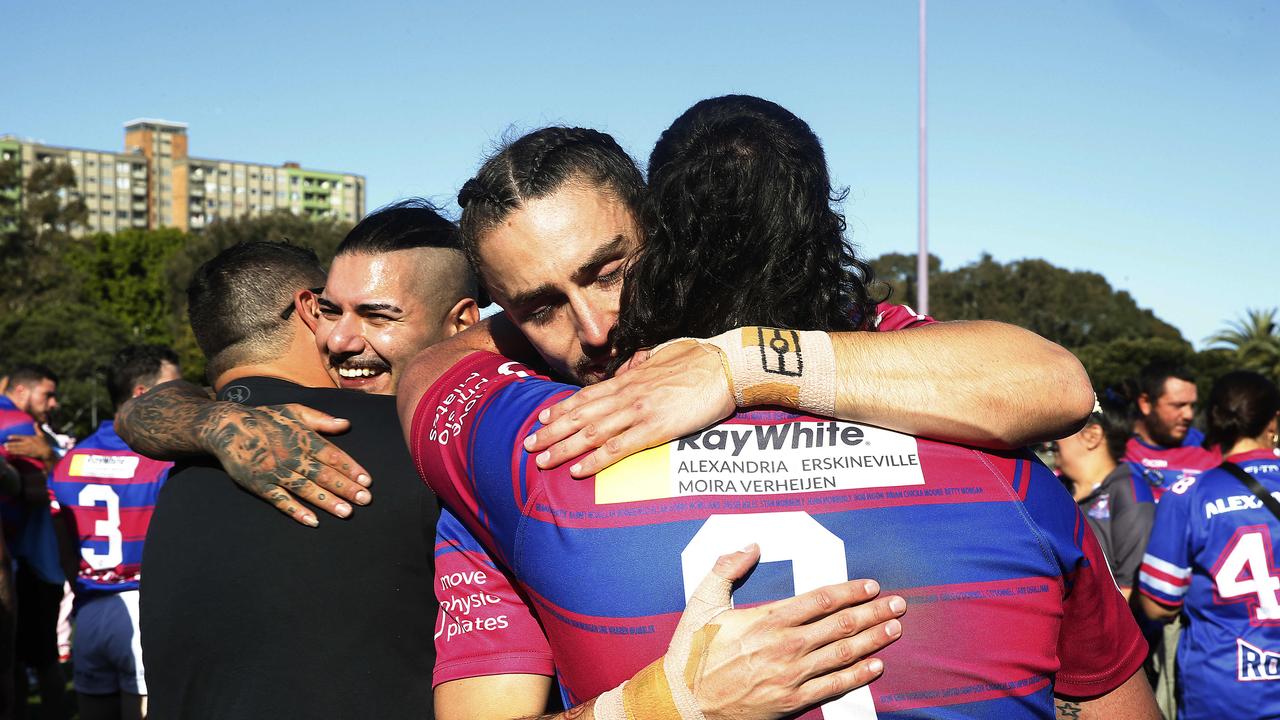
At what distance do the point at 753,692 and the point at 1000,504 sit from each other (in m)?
0.53

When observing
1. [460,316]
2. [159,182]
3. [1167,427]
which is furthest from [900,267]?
[159,182]

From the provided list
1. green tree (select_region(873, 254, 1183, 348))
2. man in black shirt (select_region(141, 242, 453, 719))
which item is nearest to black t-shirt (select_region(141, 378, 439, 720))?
man in black shirt (select_region(141, 242, 453, 719))

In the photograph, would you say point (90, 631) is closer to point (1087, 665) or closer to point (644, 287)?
point (644, 287)

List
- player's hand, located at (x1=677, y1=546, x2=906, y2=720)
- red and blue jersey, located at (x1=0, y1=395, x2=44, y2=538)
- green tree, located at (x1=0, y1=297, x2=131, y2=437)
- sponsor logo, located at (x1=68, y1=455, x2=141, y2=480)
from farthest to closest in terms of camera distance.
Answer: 1. green tree, located at (x1=0, y1=297, x2=131, y2=437)
2. red and blue jersey, located at (x1=0, y1=395, x2=44, y2=538)
3. sponsor logo, located at (x1=68, y1=455, x2=141, y2=480)
4. player's hand, located at (x1=677, y1=546, x2=906, y2=720)

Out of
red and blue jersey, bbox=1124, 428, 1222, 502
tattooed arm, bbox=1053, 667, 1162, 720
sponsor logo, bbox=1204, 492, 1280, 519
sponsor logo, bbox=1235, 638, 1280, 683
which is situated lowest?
sponsor logo, bbox=1235, 638, 1280, 683

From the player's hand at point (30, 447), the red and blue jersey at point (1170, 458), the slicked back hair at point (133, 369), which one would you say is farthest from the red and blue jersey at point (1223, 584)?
the player's hand at point (30, 447)

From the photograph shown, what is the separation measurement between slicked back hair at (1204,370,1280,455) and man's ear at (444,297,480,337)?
393 centimetres

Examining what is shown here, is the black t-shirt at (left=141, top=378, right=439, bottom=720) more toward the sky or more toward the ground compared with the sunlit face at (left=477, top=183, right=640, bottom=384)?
more toward the ground

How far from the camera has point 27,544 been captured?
7555mm

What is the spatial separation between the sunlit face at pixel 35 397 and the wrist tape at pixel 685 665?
355 inches

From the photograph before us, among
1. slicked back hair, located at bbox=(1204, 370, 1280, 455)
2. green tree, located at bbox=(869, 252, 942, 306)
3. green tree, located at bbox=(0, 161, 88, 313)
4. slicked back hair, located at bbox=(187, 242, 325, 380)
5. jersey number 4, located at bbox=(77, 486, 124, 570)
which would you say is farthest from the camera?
green tree, located at bbox=(869, 252, 942, 306)

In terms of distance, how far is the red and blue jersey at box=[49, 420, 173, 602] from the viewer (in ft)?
20.9

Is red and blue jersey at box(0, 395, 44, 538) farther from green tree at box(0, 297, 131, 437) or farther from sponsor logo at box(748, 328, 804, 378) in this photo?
green tree at box(0, 297, 131, 437)

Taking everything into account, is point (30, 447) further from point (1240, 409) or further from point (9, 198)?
point (9, 198)
